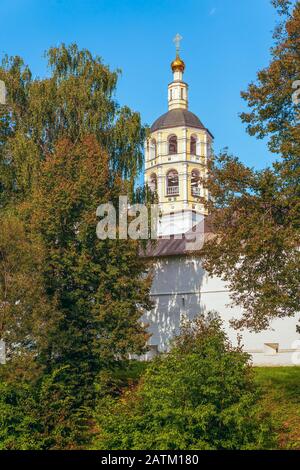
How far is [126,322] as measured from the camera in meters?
23.3

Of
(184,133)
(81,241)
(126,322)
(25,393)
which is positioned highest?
(184,133)

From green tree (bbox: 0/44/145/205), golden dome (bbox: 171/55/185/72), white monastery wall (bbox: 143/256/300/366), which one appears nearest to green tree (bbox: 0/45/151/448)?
green tree (bbox: 0/44/145/205)

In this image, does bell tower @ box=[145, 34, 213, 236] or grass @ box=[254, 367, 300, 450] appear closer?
grass @ box=[254, 367, 300, 450]

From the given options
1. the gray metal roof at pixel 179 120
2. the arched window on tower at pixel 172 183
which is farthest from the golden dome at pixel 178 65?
the arched window on tower at pixel 172 183

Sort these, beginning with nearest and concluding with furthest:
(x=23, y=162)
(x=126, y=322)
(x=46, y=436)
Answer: (x=46, y=436) → (x=126, y=322) → (x=23, y=162)

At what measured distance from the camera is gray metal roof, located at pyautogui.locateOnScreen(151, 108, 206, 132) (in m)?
52.8

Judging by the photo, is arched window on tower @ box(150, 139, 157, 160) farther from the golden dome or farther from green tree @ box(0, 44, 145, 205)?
green tree @ box(0, 44, 145, 205)

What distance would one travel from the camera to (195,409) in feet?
55.7

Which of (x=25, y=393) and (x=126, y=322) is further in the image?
(x=126, y=322)

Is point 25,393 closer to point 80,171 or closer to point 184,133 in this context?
point 80,171

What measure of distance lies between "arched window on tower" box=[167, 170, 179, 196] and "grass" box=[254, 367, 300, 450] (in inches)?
1167

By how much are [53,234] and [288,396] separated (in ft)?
28.8
